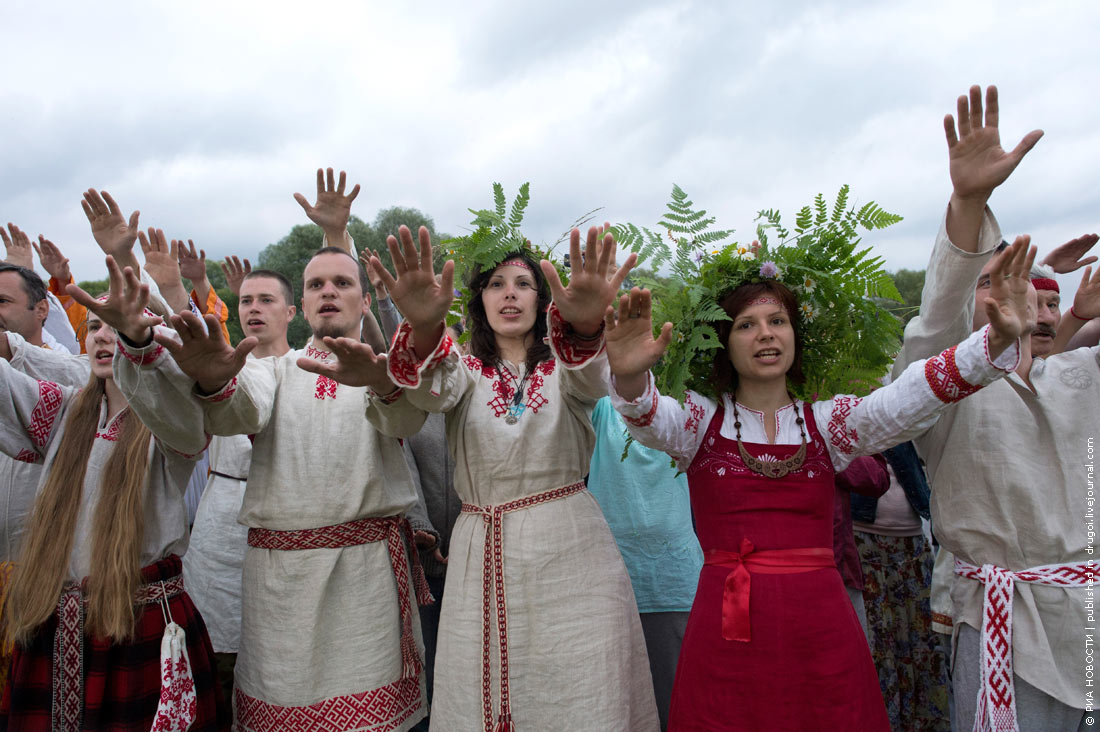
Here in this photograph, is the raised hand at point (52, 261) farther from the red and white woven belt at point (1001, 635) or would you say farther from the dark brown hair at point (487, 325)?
the red and white woven belt at point (1001, 635)

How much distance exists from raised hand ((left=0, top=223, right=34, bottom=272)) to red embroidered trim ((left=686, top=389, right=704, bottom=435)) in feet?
16.4

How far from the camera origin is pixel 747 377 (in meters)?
2.83

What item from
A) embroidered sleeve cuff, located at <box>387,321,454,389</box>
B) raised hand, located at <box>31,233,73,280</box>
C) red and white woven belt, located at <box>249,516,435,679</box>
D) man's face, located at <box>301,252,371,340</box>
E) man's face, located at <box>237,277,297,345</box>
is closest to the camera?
embroidered sleeve cuff, located at <box>387,321,454,389</box>

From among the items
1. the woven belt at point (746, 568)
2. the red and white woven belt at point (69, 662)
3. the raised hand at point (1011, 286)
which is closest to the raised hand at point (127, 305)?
the red and white woven belt at point (69, 662)

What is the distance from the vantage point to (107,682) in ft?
8.92

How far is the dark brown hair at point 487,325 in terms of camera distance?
121 inches

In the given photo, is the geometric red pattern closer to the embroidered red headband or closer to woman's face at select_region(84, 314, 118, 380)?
the embroidered red headband

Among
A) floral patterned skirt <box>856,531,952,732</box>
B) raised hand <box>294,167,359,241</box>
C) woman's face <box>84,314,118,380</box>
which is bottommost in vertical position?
floral patterned skirt <box>856,531,952,732</box>

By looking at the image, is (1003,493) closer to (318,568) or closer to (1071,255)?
(1071,255)

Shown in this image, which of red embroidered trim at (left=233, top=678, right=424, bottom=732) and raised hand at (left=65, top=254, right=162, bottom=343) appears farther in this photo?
red embroidered trim at (left=233, top=678, right=424, bottom=732)

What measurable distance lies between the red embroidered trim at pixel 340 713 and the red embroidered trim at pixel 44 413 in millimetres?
1429

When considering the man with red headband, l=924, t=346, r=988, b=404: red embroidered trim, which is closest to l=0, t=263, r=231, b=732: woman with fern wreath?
l=924, t=346, r=988, b=404: red embroidered trim

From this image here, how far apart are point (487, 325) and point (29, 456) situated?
2052mm

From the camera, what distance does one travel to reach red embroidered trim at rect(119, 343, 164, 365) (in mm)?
2391
